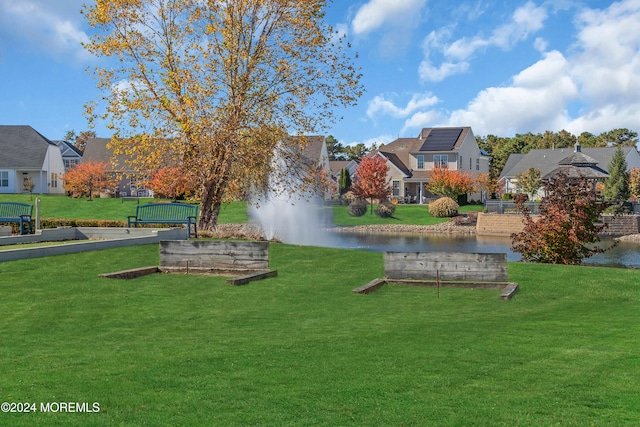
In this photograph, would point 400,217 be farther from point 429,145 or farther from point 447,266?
point 447,266

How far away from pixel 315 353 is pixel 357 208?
58.9 m

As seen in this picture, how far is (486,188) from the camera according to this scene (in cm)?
7606

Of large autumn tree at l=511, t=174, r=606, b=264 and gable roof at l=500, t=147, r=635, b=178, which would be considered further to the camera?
gable roof at l=500, t=147, r=635, b=178

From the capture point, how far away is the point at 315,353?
8430 millimetres

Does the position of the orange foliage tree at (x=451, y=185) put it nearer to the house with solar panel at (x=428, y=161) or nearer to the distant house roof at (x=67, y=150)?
the house with solar panel at (x=428, y=161)

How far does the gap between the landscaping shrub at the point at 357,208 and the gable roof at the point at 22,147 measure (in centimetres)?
3197

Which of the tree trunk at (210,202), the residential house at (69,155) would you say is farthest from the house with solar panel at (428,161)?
the tree trunk at (210,202)

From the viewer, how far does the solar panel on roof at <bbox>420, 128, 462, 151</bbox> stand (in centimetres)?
7950

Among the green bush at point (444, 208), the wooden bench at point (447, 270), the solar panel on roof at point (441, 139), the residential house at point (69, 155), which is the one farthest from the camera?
the residential house at point (69, 155)

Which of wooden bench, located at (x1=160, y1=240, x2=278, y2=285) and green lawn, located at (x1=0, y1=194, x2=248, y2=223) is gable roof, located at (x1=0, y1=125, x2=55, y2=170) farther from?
wooden bench, located at (x1=160, y1=240, x2=278, y2=285)

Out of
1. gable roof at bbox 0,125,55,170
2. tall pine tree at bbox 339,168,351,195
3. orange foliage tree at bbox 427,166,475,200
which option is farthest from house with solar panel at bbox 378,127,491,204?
gable roof at bbox 0,125,55,170

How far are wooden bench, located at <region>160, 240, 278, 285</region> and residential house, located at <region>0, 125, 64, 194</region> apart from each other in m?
58.9

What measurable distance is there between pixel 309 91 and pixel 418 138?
6207cm

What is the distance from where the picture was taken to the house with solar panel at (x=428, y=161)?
78875mm
